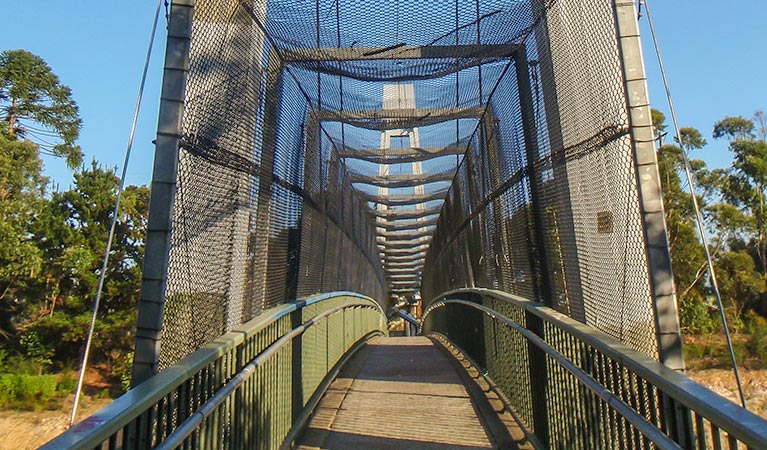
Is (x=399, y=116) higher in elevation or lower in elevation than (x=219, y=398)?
higher

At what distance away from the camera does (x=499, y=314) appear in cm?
455

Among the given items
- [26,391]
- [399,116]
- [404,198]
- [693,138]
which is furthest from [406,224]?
[693,138]

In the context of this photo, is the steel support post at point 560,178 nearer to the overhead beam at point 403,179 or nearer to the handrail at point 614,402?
the handrail at point 614,402

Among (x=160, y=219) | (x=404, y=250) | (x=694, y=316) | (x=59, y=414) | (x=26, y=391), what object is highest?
(x=404, y=250)

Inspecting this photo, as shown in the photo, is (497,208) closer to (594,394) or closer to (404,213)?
(594,394)

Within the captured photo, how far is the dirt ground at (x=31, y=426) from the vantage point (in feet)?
63.0

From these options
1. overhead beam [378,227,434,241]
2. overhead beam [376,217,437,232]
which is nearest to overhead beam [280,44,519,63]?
overhead beam [376,217,437,232]

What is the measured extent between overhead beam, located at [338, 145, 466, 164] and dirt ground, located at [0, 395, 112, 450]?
15744mm

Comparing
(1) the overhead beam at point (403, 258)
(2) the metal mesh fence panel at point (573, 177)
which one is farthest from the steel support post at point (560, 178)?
(1) the overhead beam at point (403, 258)

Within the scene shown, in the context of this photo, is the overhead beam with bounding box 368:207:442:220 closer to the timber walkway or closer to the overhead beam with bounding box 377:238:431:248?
the overhead beam with bounding box 377:238:431:248

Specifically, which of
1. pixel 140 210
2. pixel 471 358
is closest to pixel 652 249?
pixel 471 358

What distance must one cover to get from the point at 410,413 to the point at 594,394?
2.27 metres

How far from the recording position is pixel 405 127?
6930 millimetres

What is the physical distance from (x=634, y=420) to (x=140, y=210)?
89.9 ft
